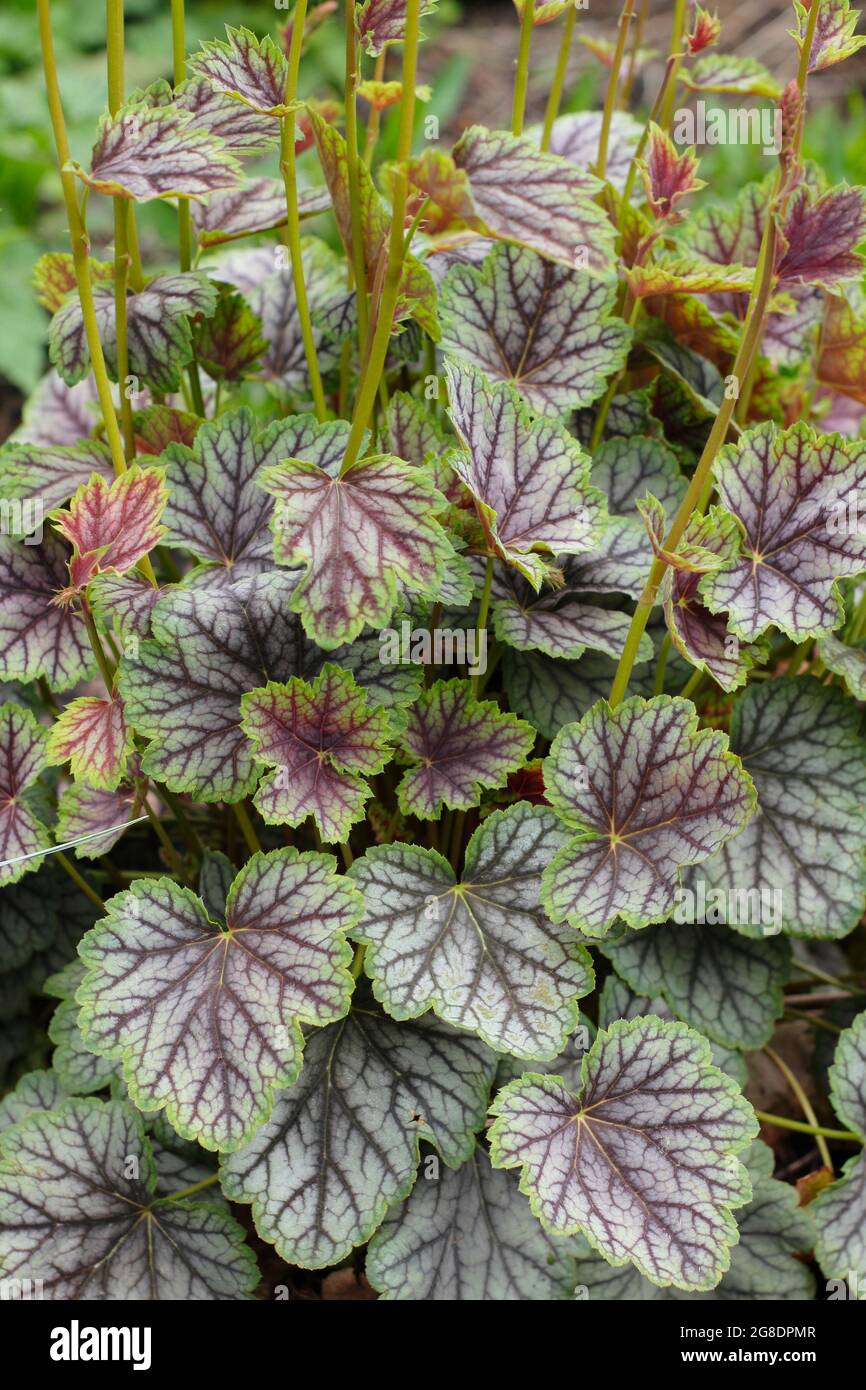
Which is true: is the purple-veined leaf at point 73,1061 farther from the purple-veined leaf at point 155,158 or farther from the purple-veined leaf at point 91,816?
the purple-veined leaf at point 155,158

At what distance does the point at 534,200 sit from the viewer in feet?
3.42

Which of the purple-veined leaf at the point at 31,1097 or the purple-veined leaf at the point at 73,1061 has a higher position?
the purple-veined leaf at the point at 73,1061

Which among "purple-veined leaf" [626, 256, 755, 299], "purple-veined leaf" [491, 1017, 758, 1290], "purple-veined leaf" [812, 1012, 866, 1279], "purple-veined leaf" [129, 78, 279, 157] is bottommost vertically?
"purple-veined leaf" [812, 1012, 866, 1279]

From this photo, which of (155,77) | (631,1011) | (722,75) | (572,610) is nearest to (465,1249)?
(631,1011)

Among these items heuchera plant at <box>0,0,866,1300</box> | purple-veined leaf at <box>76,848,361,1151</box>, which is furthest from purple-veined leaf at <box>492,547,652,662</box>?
purple-veined leaf at <box>76,848,361,1151</box>

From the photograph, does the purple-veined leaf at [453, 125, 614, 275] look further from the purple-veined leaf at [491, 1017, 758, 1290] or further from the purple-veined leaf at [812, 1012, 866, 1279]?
the purple-veined leaf at [812, 1012, 866, 1279]

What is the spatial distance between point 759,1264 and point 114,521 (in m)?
1.08

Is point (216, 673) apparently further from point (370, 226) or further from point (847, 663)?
point (847, 663)

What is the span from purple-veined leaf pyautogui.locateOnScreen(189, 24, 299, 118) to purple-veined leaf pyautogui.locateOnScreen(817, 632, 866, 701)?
788 millimetres

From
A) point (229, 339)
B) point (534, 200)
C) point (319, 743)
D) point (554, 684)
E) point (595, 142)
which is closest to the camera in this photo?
point (534, 200)

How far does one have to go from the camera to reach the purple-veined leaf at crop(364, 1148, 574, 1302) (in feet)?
4.25

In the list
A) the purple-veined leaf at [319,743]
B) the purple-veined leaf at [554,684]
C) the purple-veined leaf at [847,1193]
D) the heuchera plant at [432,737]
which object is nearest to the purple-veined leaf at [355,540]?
the heuchera plant at [432,737]

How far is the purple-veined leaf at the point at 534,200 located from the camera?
1.01 meters

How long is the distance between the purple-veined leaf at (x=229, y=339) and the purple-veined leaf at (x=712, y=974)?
840 millimetres
